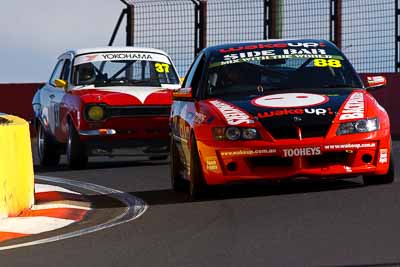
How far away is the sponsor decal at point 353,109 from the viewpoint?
11.2 m

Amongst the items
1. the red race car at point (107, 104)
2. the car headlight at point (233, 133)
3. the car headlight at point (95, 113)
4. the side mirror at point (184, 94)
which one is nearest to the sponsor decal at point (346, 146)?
the car headlight at point (233, 133)

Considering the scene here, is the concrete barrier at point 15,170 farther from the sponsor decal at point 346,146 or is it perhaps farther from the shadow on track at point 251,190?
the sponsor decal at point 346,146

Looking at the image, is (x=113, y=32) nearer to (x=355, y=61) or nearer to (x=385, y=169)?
(x=355, y=61)

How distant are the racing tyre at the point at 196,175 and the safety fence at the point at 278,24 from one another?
10.3 m

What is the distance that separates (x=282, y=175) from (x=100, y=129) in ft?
17.3

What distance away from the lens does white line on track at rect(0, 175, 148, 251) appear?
922cm

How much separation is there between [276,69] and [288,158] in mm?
1416

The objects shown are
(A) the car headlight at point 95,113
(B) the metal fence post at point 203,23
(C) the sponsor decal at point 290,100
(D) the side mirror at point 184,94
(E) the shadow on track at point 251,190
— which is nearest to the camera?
(C) the sponsor decal at point 290,100

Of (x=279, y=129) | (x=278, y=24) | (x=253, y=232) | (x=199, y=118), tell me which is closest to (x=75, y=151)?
(x=199, y=118)

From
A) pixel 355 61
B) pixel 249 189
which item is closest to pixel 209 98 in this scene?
pixel 249 189

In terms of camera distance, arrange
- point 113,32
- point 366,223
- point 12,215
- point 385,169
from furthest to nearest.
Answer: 1. point 113,32
2. point 385,169
3. point 12,215
4. point 366,223

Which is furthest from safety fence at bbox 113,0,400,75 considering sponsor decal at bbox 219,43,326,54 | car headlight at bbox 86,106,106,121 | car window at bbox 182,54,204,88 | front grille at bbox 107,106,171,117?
sponsor decal at bbox 219,43,326,54

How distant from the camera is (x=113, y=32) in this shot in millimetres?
24484

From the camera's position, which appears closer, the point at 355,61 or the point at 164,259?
the point at 164,259
